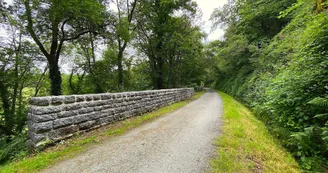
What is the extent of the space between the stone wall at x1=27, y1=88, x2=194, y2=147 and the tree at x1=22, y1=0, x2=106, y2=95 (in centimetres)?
445

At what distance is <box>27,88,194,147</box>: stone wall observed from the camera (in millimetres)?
2635

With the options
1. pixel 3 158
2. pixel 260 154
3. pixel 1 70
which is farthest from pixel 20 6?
pixel 260 154

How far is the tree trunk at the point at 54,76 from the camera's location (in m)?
8.12

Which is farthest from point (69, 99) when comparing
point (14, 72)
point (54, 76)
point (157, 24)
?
point (157, 24)

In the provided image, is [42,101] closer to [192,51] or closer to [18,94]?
[18,94]

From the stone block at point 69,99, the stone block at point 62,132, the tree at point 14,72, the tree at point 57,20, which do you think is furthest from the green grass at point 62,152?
the tree at point 57,20

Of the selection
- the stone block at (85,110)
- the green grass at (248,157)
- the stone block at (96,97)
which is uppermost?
the stone block at (96,97)

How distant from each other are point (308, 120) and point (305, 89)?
777mm

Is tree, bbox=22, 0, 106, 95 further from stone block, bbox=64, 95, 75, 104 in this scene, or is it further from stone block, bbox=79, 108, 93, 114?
stone block, bbox=79, 108, 93, 114

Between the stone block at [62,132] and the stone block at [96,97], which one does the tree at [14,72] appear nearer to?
the stone block at [62,132]

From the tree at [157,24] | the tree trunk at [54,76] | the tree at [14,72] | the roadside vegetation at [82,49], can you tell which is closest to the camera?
the tree at [14,72]

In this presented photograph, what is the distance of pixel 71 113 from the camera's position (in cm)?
314

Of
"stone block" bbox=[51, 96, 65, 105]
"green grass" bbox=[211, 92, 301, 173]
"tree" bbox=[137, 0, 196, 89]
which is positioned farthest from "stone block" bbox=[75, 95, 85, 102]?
"tree" bbox=[137, 0, 196, 89]

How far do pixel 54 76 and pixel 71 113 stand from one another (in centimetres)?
672
